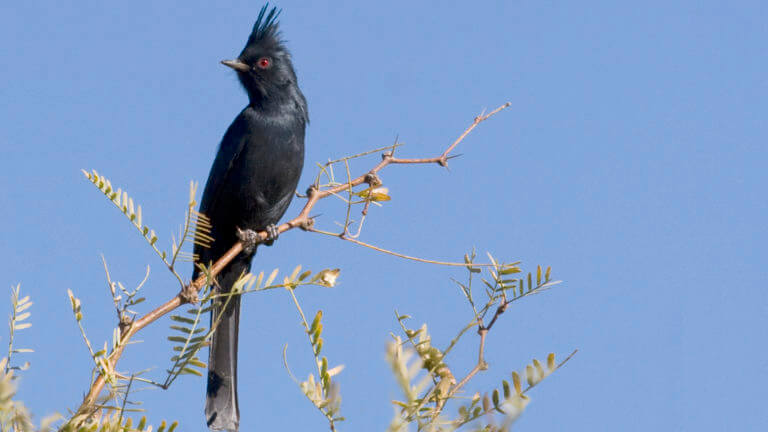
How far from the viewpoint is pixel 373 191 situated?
2475 mm

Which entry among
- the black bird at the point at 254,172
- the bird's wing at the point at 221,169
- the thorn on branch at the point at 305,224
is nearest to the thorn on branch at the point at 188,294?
the thorn on branch at the point at 305,224

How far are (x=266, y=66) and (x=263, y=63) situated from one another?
0.03 metres

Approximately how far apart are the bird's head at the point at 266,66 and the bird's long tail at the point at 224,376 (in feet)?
4.65

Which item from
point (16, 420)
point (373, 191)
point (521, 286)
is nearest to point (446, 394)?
point (521, 286)

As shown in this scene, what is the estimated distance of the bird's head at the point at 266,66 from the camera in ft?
18.9

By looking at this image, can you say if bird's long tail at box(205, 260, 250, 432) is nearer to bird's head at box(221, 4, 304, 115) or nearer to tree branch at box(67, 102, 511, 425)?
tree branch at box(67, 102, 511, 425)

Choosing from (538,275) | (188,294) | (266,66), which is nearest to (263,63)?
(266,66)

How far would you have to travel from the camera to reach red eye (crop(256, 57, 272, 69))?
5941mm

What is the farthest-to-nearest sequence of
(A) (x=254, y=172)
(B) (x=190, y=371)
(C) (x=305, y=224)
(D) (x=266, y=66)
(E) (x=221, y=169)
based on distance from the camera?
1. (D) (x=266, y=66)
2. (E) (x=221, y=169)
3. (A) (x=254, y=172)
4. (C) (x=305, y=224)
5. (B) (x=190, y=371)

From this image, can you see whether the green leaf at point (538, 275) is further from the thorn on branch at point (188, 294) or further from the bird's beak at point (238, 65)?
the bird's beak at point (238, 65)

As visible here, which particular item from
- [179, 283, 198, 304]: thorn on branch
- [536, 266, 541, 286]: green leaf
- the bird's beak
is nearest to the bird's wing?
the bird's beak

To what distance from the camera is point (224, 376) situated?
12.9 feet

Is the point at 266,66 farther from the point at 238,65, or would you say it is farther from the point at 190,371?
the point at 190,371

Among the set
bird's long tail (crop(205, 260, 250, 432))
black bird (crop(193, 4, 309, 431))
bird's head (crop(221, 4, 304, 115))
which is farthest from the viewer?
bird's head (crop(221, 4, 304, 115))
